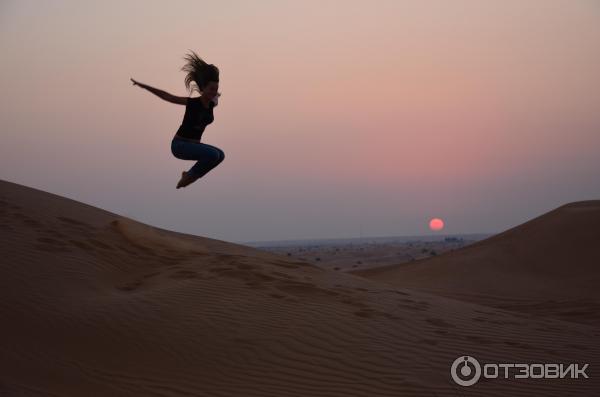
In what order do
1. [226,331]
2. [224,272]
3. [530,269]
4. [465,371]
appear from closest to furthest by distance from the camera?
[465,371], [226,331], [224,272], [530,269]

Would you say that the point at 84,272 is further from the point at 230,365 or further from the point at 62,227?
the point at 230,365

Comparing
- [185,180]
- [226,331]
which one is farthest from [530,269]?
[185,180]

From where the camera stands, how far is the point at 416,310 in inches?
328

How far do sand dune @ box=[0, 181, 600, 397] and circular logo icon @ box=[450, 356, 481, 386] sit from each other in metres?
0.09

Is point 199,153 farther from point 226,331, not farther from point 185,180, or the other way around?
point 226,331

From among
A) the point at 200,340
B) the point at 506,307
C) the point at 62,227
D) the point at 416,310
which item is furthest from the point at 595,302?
the point at 62,227

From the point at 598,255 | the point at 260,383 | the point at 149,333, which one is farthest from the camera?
the point at 598,255

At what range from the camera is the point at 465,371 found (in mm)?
5945

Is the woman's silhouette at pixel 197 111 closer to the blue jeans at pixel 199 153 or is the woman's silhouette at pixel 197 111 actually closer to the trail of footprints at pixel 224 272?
the blue jeans at pixel 199 153

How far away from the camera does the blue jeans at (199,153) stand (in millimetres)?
6727

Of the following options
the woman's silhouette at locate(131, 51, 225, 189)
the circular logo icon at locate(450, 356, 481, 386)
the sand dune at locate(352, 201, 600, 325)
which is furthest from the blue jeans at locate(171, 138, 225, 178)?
the sand dune at locate(352, 201, 600, 325)

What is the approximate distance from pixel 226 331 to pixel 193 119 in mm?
2505

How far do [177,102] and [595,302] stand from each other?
1054 centimetres

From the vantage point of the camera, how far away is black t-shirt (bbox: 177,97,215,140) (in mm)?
6762
